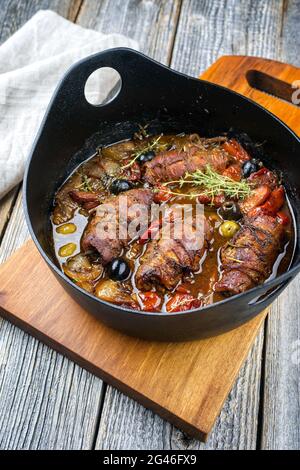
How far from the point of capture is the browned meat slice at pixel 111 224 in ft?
9.10

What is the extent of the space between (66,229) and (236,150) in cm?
108

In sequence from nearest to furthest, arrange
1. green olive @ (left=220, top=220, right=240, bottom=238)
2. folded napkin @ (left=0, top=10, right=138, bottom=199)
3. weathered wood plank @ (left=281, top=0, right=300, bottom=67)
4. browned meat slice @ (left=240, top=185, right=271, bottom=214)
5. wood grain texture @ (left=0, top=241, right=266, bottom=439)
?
wood grain texture @ (left=0, top=241, right=266, bottom=439) < green olive @ (left=220, top=220, right=240, bottom=238) < browned meat slice @ (left=240, top=185, right=271, bottom=214) < folded napkin @ (left=0, top=10, right=138, bottom=199) < weathered wood plank @ (left=281, top=0, right=300, bottom=67)

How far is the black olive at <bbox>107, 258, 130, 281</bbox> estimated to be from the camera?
8.84 ft

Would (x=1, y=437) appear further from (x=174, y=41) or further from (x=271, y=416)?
(x=174, y=41)

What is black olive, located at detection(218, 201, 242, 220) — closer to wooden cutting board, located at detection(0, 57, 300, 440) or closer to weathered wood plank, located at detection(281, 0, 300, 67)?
wooden cutting board, located at detection(0, 57, 300, 440)

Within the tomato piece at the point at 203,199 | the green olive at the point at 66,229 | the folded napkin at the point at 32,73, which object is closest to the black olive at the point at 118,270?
the green olive at the point at 66,229

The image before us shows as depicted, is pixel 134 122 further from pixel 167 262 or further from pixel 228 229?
pixel 167 262

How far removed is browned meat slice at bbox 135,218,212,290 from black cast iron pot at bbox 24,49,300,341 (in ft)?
0.88

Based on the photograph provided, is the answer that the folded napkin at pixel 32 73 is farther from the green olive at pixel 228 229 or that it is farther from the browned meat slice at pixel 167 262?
the green olive at pixel 228 229

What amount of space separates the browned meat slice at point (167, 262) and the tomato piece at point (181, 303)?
63mm

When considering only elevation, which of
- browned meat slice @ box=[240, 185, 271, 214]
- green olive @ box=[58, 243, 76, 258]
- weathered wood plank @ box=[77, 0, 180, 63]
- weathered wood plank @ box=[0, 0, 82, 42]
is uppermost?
weathered wood plank @ box=[0, 0, 82, 42]

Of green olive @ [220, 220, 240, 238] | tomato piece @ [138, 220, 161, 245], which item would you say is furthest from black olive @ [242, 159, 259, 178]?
tomato piece @ [138, 220, 161, 245]

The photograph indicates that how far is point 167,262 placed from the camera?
8.75ft

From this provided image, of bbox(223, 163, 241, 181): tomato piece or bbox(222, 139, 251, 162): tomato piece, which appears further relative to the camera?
bbox(222, 139, 251, 162): tomato piece
